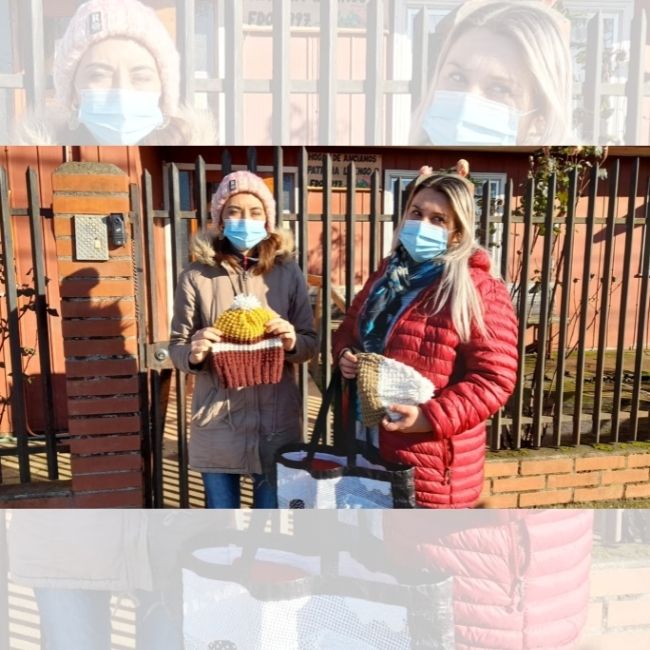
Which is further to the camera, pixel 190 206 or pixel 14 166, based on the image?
pixel 190 206

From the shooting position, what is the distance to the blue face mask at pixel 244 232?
7.52ft

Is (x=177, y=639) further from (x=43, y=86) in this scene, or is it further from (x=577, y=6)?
(x=577, y=6)

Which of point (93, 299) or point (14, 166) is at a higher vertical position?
point (14, 166)

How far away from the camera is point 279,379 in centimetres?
233

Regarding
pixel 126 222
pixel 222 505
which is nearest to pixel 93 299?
pixel 126 222

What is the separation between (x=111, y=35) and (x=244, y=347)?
4.53 feet

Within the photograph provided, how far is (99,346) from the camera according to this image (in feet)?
9.45

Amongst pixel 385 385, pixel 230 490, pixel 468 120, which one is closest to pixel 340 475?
pixel 385 385

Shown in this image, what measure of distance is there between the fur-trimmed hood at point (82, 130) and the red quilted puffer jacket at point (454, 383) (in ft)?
4.27

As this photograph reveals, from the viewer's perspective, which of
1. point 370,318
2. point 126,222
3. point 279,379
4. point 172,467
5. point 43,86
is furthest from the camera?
point 172,467

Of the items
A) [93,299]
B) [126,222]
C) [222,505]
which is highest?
[126,222]

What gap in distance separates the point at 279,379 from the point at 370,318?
0.45 m

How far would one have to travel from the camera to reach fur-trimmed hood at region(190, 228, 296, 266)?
2.33m

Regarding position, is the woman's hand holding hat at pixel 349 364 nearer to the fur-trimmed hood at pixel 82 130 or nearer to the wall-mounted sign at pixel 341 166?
the fur-trimmed hood at pixel 82 130
